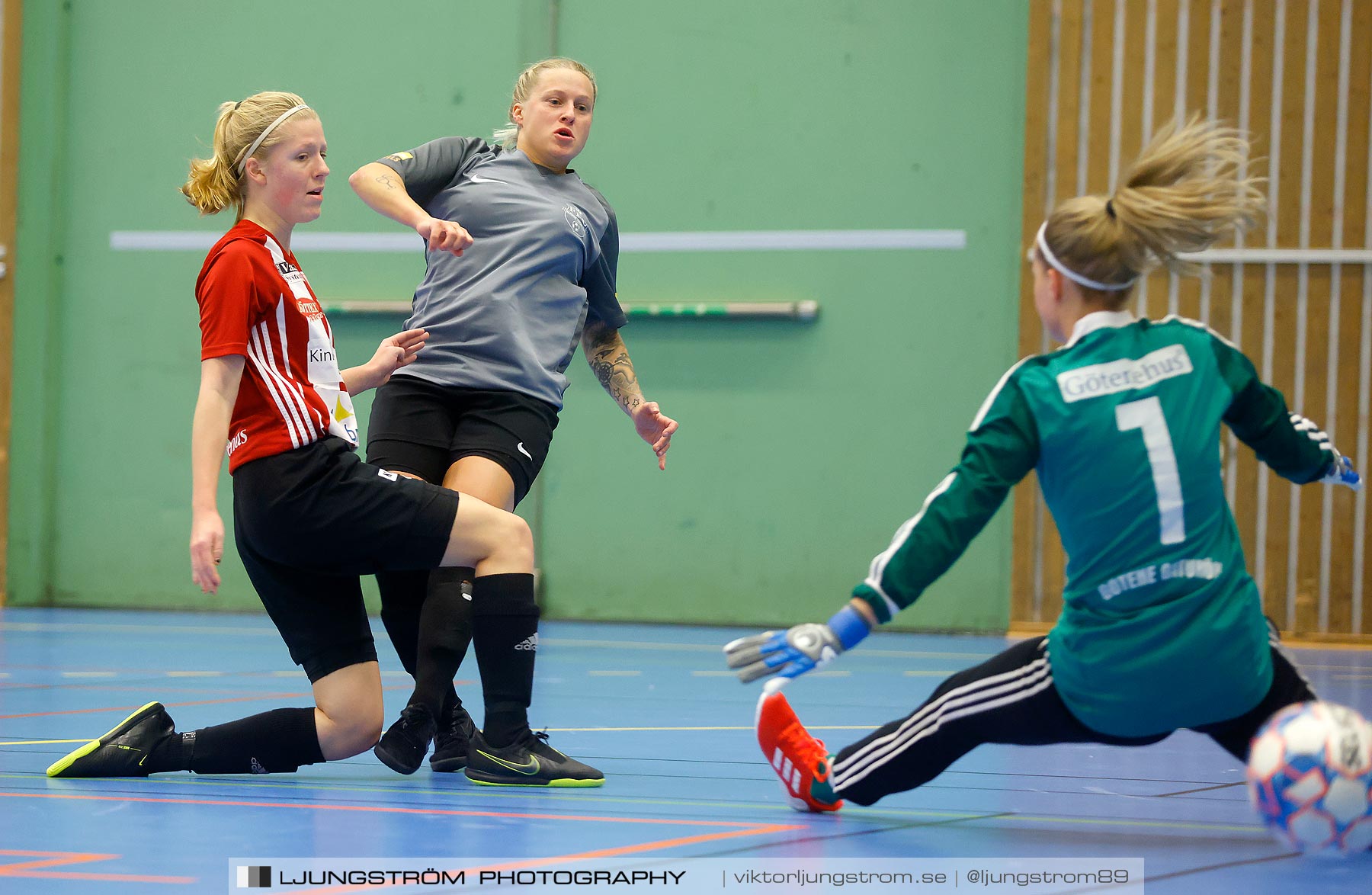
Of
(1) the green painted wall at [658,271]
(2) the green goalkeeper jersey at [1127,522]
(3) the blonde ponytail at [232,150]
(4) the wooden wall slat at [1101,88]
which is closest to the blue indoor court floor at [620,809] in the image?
(2) the green goalkeeper jersey at [1127,522]

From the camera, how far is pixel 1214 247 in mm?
8055

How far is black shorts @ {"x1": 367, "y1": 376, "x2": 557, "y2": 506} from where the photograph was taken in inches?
136

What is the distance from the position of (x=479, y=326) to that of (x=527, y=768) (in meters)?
1.06

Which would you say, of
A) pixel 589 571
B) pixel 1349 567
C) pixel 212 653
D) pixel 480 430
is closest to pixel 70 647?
pixel 212 653

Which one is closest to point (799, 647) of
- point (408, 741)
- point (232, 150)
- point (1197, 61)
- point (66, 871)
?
point (66, 871)

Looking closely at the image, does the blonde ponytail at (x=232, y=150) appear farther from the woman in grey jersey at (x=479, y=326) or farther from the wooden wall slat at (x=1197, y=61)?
the wooden wall slat at (x=1197, y=61)

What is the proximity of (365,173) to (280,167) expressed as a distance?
372mm

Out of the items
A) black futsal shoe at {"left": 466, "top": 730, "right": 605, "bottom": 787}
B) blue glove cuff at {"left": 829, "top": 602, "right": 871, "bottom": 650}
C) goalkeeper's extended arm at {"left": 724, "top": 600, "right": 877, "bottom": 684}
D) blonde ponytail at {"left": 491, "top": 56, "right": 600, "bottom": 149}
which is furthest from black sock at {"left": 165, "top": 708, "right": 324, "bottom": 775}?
blonde ponytail at {"left": 491, "top": 56, "right": 600, "bottom": 149}

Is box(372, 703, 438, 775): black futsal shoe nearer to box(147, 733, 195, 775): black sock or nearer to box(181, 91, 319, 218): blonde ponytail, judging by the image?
box(147, 733, 195, 775): black sock

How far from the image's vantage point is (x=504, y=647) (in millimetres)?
3139

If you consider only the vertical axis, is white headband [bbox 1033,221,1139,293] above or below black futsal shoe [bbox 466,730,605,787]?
above

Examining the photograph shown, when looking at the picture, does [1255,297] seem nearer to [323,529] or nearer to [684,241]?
[684,241]

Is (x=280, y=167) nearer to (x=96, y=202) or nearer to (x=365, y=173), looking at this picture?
(x=365, y=173)

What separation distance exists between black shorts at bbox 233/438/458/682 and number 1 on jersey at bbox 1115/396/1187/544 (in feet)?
4.51
